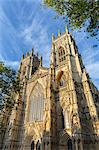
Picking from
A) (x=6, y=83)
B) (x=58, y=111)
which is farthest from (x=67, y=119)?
(x=6, y=83)

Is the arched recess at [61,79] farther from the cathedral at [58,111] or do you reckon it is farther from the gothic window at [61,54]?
the gothic window at [61,54]

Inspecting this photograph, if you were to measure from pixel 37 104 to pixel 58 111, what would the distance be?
18.5 feet

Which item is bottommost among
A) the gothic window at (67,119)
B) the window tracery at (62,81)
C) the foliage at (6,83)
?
the gothic window at (67,119)

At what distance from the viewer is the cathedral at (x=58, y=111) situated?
18.5m

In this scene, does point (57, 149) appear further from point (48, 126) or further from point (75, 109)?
point (75, 109)

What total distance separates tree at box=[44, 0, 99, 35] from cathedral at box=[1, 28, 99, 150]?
12.4 metres

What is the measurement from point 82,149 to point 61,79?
44.2 feet

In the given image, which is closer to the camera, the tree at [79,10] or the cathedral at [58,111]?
the tree at [79,10]

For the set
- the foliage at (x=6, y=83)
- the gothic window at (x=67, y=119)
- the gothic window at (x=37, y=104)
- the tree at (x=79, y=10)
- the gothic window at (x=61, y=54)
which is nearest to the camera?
the tree at (x=79, y=10)

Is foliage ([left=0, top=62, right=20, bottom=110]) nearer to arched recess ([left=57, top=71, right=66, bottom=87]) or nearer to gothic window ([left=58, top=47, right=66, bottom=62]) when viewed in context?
arched recess ([left=57, top=71, right=66, bottom=87])

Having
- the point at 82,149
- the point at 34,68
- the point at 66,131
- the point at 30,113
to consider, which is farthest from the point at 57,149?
the point at 34,68

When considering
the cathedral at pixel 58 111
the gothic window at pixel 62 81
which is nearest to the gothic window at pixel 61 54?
the cathedral at pixel 58 111

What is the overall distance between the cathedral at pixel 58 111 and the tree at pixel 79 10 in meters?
12.4

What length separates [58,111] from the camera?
73.3 feet
